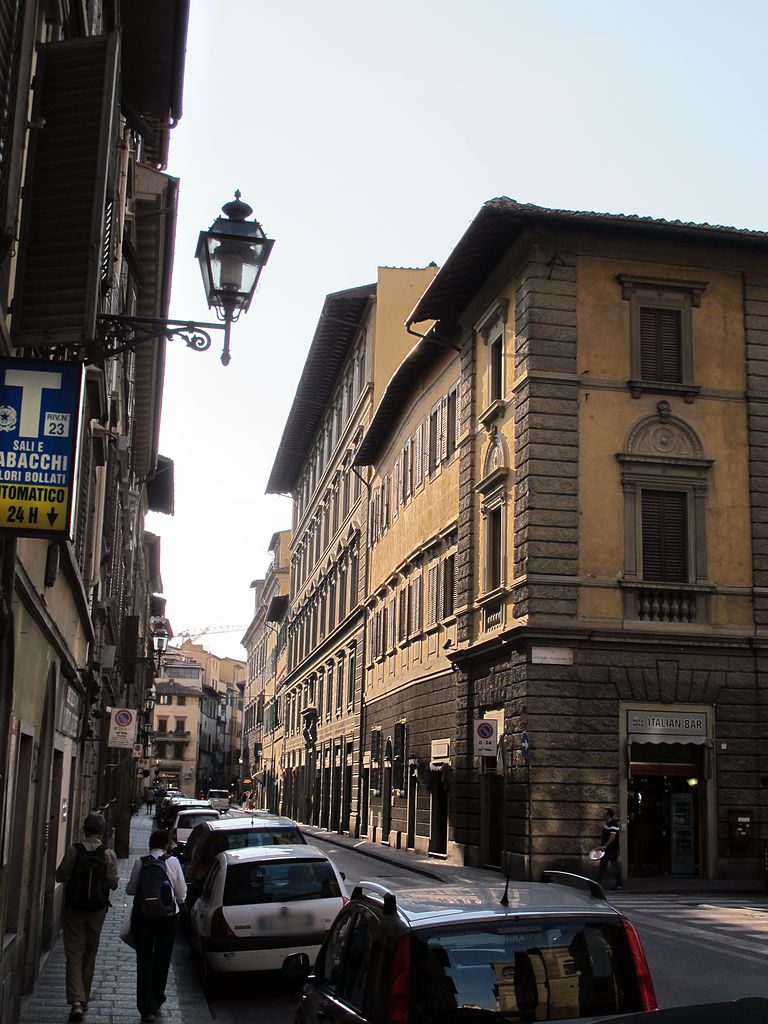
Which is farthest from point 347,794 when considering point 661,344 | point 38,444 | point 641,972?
point 641,972

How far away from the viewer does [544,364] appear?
26453 mm

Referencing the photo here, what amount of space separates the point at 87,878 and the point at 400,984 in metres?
6.49

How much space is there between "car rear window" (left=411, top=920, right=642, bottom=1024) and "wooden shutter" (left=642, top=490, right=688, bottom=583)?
21069 mm

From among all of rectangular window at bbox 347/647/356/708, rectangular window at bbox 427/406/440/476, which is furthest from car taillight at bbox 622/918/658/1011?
rectangular window at bbox 347/647/356/708

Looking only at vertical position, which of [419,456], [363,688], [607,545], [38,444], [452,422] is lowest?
[38,444]

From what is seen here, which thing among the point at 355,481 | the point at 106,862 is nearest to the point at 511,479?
the point at 106,862

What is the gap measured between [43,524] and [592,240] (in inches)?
870

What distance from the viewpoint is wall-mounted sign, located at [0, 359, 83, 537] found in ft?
22.6

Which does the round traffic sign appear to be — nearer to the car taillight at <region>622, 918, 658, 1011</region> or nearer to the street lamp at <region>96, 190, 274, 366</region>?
the street lamp at <region>96, 190, 274, 366</region>

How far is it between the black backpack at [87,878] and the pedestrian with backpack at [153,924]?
0.31 m

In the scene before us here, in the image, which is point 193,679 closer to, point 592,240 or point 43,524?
point 592,240

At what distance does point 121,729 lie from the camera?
1125 inches

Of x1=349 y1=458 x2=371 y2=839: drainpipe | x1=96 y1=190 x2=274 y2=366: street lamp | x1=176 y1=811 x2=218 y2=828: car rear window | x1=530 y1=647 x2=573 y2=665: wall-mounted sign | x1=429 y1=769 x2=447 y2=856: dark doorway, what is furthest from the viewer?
x1=349 y1=458 x2=371 y2=839: drainpipe

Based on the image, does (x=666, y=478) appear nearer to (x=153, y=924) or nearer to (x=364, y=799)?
(x=153, y=924)
